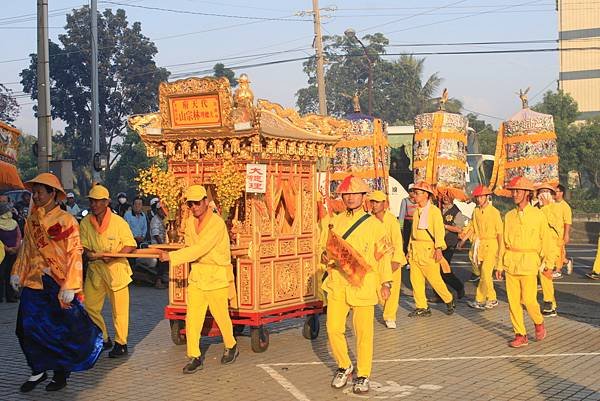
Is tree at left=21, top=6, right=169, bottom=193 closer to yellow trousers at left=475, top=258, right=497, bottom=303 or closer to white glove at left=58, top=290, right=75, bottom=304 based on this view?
yellow trousers at left=475, top=258, right=497, bottom=303

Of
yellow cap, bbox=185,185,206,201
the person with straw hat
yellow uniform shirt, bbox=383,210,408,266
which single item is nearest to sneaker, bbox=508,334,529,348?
yellow uniform shirt, bbox=383,210,408,266

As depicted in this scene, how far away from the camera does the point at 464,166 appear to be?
757 inches

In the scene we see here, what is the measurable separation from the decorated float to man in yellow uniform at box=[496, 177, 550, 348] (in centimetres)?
216

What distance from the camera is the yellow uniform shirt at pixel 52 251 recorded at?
791 cm

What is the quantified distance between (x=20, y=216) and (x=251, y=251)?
8.00m

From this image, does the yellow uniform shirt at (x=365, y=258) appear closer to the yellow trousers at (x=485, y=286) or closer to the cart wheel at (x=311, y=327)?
the cart wheel at (x=311, y=327)

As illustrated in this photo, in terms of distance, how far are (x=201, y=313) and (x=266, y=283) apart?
3.96 ft

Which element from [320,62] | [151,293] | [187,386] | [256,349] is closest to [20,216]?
[151,293]

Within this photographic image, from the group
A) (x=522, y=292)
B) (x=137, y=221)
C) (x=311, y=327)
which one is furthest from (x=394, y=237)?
(x=137, y=221)

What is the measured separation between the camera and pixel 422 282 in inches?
492

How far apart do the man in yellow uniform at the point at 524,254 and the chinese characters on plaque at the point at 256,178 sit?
274cm

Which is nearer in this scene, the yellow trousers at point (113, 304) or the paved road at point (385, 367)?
the paved road at point (385, 367)

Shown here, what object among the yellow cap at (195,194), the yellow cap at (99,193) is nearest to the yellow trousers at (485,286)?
the yellow cap at (195,194)

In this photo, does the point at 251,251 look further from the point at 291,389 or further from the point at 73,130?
the point at 73,130
